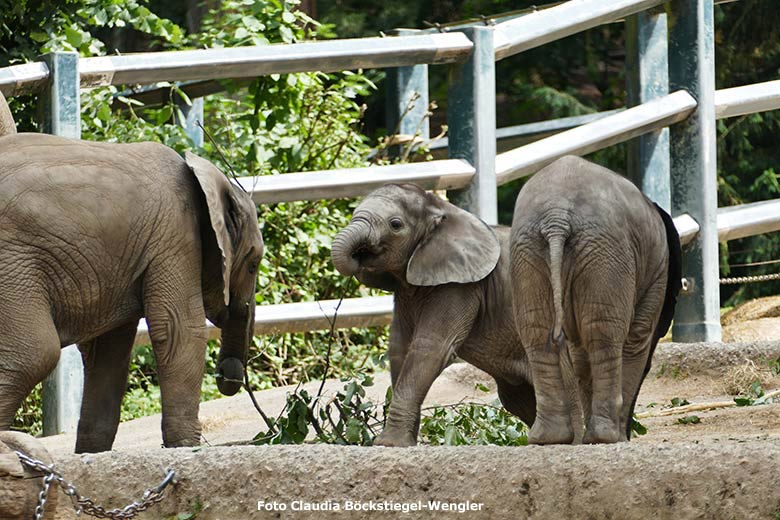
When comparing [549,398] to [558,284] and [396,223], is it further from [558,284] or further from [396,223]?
[396,223]

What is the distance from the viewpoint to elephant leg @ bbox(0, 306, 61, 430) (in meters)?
5.57

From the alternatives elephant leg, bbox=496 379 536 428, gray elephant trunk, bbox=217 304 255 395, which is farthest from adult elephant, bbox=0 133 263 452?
elephant leg, bbox=496 379 536 428

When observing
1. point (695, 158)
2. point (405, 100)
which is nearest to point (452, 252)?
point (695, 158)

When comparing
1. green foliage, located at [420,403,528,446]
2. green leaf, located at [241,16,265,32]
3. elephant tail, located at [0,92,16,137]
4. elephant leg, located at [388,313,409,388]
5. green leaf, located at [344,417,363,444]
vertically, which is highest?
green leaf, located at [241,16,265,32]

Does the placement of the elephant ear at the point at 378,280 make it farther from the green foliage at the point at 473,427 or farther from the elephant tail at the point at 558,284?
the elephant tail at the point at 558,284

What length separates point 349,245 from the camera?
20.1 ft

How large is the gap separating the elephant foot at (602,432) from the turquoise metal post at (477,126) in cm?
330

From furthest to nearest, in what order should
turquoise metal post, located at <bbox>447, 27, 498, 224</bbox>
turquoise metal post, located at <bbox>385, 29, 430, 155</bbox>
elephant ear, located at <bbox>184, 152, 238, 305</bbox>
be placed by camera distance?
1. turquoise metal post, located at <bbox>385, 29, 430, 155</bbox>
2. turquoise metal post, located at <bbox>447, 27, 498, 224</bbox>
3. elephant ear, located at <bbox>184, 152, 238, 305</bbox>

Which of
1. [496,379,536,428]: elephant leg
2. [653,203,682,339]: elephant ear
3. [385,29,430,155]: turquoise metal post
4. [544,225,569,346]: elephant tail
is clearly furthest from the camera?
[385,29,430,155]: turquoise metal post

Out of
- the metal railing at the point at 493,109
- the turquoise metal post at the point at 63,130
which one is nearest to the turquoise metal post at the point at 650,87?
the metal railing at the point at 493,109

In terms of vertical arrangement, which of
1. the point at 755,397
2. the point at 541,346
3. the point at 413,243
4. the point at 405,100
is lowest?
the point at 755,397

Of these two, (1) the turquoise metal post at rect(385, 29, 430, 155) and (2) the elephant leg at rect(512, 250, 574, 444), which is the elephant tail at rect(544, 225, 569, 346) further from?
(1) the turquoise metal post at rect(385, 29, 430, 155)

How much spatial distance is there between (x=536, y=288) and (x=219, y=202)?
147cm

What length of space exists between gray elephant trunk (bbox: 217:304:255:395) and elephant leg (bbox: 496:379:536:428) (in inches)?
41.9
